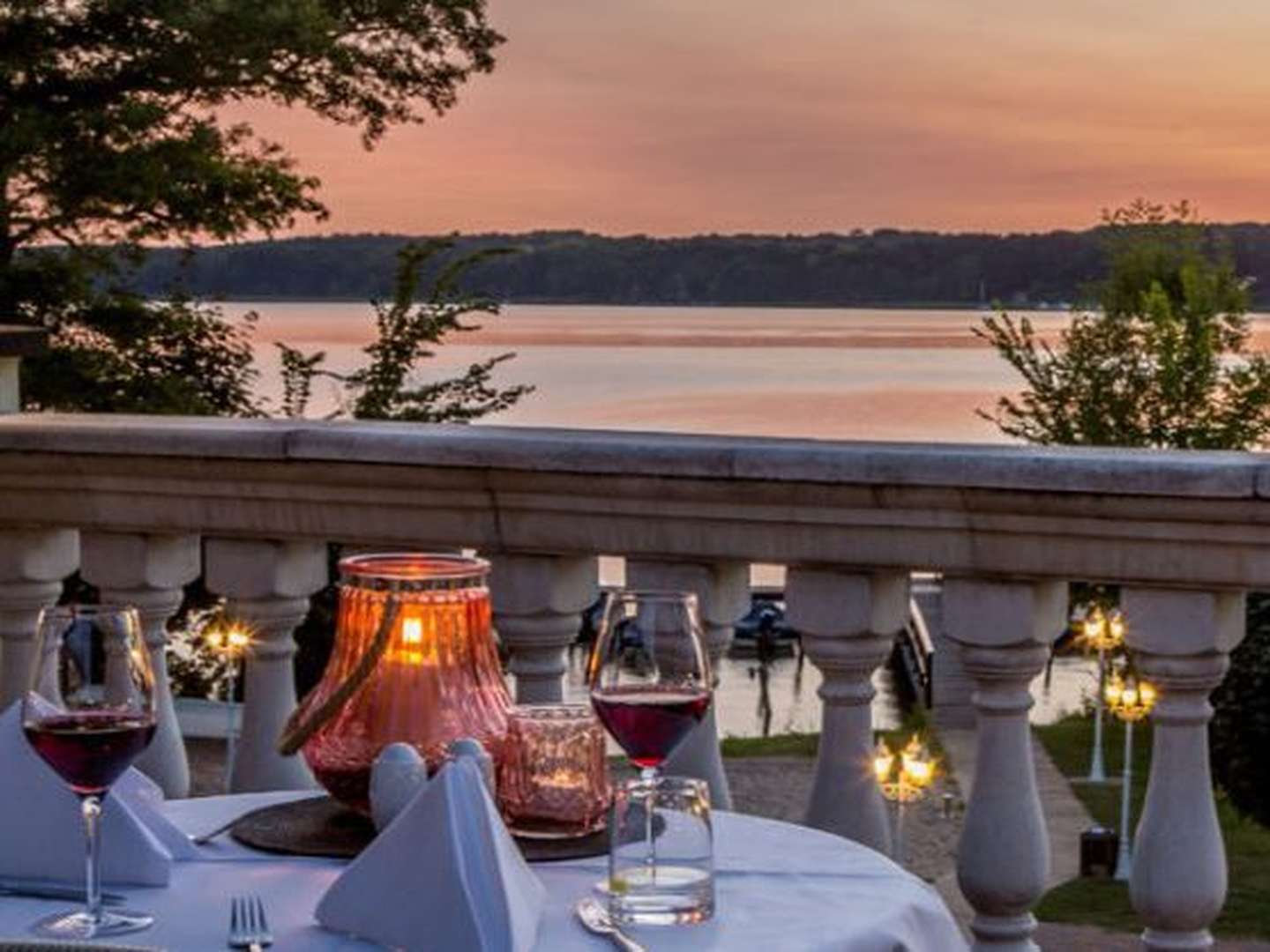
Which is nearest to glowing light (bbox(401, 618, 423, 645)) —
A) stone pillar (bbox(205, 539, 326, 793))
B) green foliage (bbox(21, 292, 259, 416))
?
stone pillar (bbox(205, 539, 326, 793))

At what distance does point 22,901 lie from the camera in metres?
2.42

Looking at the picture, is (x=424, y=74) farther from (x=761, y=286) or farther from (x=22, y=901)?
(x=761, y=286)

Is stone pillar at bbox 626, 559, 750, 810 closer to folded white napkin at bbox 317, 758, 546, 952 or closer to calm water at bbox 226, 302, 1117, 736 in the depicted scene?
folded white napkin at bbox 317, 758, 546, 952

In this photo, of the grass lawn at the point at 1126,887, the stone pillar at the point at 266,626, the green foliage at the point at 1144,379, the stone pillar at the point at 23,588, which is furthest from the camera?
the green foliage at the point at 1144,379

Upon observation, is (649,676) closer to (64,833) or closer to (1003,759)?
(64,833)

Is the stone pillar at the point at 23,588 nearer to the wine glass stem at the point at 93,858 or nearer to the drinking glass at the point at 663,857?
the wine glass stem at the point at 93,858

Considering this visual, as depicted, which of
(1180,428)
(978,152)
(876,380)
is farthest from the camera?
(876,380)

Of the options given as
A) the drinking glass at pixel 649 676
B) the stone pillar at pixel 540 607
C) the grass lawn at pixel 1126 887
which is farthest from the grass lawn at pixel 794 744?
the drinking glass at pixel 649 676

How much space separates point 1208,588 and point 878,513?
49 cm

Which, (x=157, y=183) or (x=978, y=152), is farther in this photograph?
(x=978, y=152)

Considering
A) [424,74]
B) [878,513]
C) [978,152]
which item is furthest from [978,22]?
[878,513]

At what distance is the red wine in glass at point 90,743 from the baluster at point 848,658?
1524mm

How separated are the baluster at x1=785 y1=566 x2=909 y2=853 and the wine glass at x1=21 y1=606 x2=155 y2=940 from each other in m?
1.49

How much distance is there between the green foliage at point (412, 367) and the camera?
1131 inches
